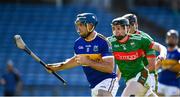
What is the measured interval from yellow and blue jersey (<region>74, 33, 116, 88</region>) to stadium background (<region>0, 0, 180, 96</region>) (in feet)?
32.5

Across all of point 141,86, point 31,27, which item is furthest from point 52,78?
point 141,86

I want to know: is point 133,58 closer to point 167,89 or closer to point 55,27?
point 167,89

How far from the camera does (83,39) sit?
361 inches

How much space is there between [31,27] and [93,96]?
14650mm

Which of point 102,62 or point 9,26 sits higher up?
point 102,62

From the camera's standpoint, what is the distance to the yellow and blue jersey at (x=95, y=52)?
8953 mm

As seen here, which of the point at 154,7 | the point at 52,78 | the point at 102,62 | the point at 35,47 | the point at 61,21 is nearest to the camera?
the point at 102,62

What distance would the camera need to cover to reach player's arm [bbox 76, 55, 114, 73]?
28.5ft

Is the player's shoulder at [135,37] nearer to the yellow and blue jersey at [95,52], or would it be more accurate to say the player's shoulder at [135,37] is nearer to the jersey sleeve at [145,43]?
the jersey sleeve at [145,43]

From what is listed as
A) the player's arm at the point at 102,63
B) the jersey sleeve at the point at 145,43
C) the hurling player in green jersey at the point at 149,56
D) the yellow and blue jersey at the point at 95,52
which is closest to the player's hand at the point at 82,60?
the player's arm at the point at 102,63

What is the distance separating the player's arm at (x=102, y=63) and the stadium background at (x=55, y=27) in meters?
10.1

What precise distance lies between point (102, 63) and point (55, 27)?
1486 centimetres

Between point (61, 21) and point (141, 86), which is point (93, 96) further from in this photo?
point (61, 21)

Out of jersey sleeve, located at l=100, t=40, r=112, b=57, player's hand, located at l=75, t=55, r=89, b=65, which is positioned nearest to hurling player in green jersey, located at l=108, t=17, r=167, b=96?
jersey sleeve, located at l=100, t=40, r=112, b=57
